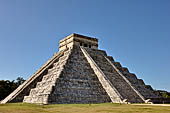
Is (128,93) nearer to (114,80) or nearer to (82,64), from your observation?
(114,80)

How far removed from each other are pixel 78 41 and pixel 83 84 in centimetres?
935

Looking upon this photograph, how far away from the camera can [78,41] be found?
26109mm

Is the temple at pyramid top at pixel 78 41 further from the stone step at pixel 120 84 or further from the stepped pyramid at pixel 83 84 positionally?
the stone step at pixel 120 84

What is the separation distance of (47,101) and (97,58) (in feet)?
33.5

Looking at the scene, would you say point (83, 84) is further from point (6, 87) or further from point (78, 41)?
point (6, 87)

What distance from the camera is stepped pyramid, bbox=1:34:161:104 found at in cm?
1647

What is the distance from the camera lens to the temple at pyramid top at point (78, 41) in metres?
25.8

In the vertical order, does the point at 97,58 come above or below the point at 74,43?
below

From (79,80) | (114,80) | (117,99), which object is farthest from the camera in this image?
(114,80)

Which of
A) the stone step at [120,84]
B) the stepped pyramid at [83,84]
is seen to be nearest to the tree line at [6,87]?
the stepped pyramid at [83,84]

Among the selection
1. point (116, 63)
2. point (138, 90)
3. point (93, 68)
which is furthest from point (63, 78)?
point (116, 63)

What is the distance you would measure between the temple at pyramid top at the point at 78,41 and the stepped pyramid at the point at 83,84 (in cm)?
152

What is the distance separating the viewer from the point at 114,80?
19.8 m

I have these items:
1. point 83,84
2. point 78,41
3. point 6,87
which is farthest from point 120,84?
point 6,87
